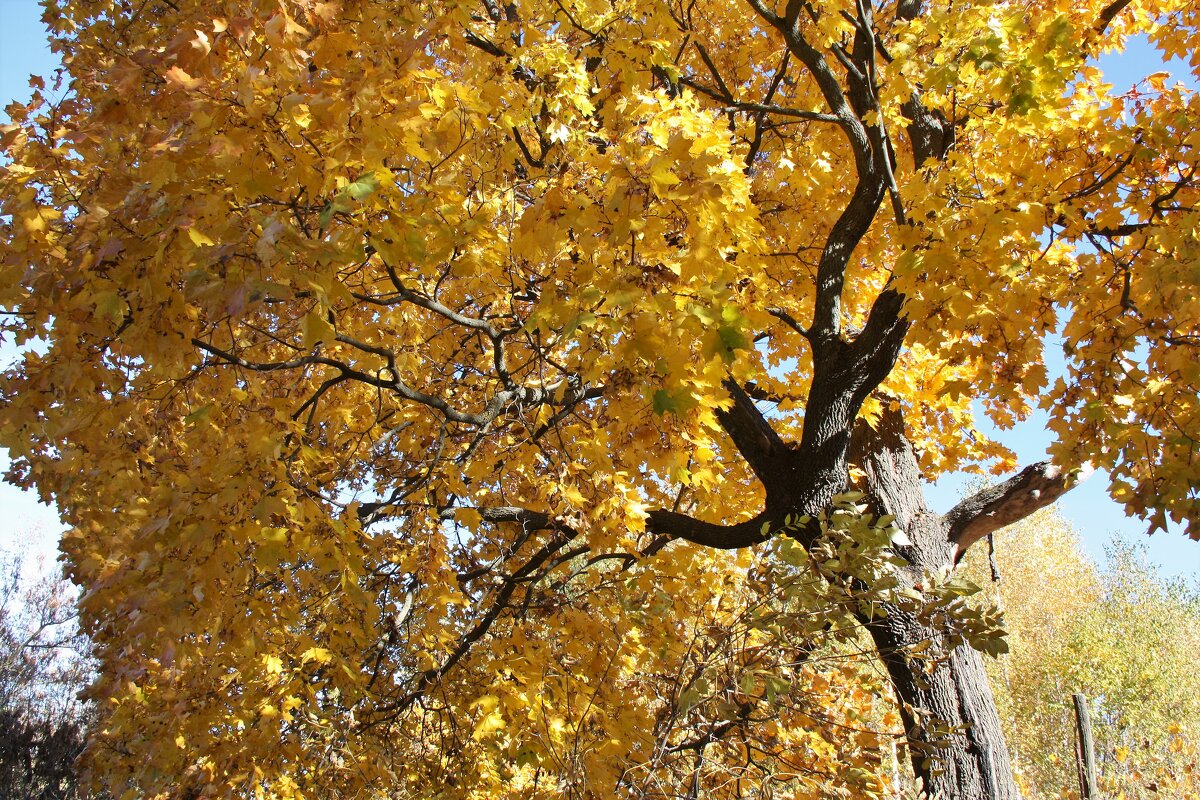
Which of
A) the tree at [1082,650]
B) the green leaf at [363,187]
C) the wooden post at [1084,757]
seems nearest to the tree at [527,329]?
the green leaf at [363,187]

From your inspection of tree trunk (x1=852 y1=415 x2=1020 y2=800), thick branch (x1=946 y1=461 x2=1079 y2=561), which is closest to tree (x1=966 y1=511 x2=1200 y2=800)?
thick branch (x1=946 y1=461 x2=1079 y2=561)

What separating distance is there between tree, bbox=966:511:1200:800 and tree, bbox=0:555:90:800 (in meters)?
21.2

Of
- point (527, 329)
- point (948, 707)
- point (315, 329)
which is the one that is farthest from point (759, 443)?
point (315, 329)

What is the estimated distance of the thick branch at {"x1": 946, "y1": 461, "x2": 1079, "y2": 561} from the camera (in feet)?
16.1

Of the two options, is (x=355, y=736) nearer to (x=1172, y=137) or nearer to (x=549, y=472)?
(x=549, y=472)

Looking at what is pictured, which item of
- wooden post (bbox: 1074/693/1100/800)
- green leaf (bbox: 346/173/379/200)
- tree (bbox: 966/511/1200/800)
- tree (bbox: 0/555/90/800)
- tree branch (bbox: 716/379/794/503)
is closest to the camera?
green leaf (bbox: 346/173/379/200)

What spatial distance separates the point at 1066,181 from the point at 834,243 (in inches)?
49.6

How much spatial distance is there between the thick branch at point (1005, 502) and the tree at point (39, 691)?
13304 millimetres

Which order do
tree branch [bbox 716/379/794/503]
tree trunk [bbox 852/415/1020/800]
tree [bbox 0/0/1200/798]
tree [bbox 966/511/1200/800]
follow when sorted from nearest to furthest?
tree [bbox 0/0/1200/798]
tree trunk [bbox 852/415/1020/800]
tree branch [bbox 716/379/794/503]
tree [bbox 966/511/1200/800]

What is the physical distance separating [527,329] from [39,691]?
21274 mm

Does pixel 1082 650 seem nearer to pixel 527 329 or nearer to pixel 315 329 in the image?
pixel 527 329

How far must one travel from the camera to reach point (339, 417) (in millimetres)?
5211

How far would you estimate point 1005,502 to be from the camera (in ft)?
16.6

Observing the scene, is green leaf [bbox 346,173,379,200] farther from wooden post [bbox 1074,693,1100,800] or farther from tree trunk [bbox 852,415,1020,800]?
wooden post [bbox 1074,693,1100,800]
